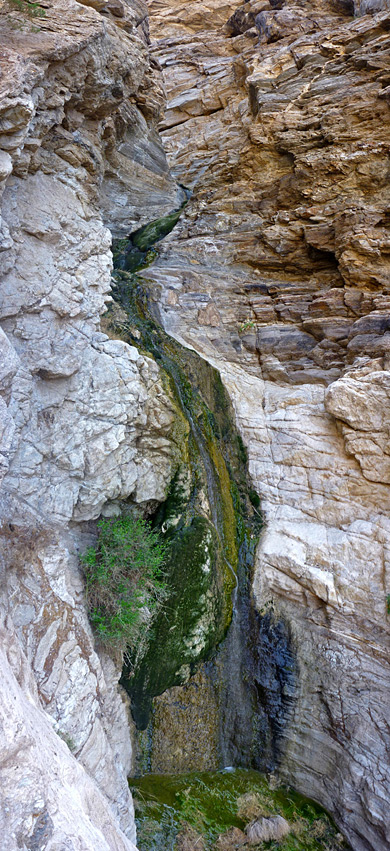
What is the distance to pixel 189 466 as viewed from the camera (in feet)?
28.0

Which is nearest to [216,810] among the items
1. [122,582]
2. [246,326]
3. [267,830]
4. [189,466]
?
[267,830]

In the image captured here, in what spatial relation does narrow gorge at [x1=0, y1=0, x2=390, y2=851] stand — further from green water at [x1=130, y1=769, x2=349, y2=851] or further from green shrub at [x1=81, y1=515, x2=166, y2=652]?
green shrub at [x1=81, y1=515, x2=166, y2=652]

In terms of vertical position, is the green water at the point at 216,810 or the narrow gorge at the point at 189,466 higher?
the narrow gorge at the point at 189,466

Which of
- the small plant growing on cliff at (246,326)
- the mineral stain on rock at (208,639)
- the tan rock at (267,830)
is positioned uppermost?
the small plant growing on cliff at (246,326)

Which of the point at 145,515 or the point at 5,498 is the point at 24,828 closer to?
the point at 5,498

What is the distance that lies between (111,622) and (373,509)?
511 cm

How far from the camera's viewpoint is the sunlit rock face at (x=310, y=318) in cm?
768

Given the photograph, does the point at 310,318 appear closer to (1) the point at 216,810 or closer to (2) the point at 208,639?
(2) the point at 208,639

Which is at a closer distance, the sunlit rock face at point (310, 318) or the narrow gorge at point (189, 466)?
the narrow gorge at point (189, 466)

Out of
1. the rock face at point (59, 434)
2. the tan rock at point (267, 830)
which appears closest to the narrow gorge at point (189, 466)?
the rock face at point (59, 434)

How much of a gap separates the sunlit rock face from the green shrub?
2520 millimetres

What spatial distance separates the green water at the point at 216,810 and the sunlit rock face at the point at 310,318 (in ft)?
1.25

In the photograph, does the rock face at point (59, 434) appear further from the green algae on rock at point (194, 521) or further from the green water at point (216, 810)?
the green water at point (216, 810)

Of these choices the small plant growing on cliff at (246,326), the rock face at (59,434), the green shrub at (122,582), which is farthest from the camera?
the small plant growing on cliff at (246,326)
